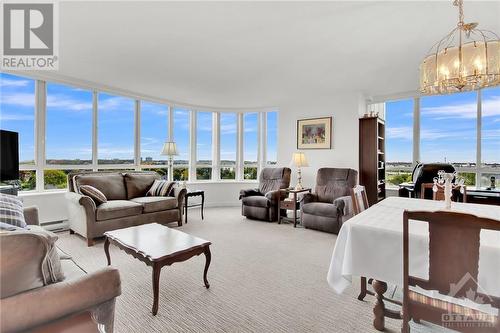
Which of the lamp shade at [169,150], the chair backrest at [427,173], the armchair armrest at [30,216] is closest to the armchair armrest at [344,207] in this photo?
the chair backrest at [427,173]

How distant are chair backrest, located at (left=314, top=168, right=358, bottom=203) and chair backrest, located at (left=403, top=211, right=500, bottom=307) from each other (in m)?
3.20

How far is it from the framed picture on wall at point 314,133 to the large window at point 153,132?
314 cm

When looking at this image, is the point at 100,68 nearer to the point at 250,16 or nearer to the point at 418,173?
the point at 250,16

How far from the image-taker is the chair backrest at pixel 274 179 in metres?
5.29

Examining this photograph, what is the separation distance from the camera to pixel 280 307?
2.04 metres

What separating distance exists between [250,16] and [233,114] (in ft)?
14.3

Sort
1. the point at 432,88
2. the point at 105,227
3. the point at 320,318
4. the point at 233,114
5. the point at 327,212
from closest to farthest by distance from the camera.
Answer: the point at 320,318
the point at 432,88
the point at 105,227
the point at 327,212
the point at 233,114

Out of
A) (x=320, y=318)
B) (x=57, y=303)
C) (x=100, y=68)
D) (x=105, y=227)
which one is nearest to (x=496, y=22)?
(x=320, y=318)

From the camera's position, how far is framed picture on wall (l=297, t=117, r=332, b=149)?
17.4 feet

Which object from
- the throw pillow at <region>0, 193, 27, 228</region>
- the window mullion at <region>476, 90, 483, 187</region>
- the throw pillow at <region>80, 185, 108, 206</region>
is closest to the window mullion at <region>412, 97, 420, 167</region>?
the window mullion at <region>476, 90, 483, 187</region>

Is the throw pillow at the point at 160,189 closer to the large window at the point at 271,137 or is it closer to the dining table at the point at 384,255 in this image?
the large window at the point at 271,137

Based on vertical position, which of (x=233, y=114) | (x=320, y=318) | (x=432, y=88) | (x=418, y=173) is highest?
(x=233, y=114)

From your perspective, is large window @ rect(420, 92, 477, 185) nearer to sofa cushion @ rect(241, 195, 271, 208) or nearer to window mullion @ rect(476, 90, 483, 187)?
window mullion @ rect(476, 90, 483, 187)

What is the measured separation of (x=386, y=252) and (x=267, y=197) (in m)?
Result: 3.30
